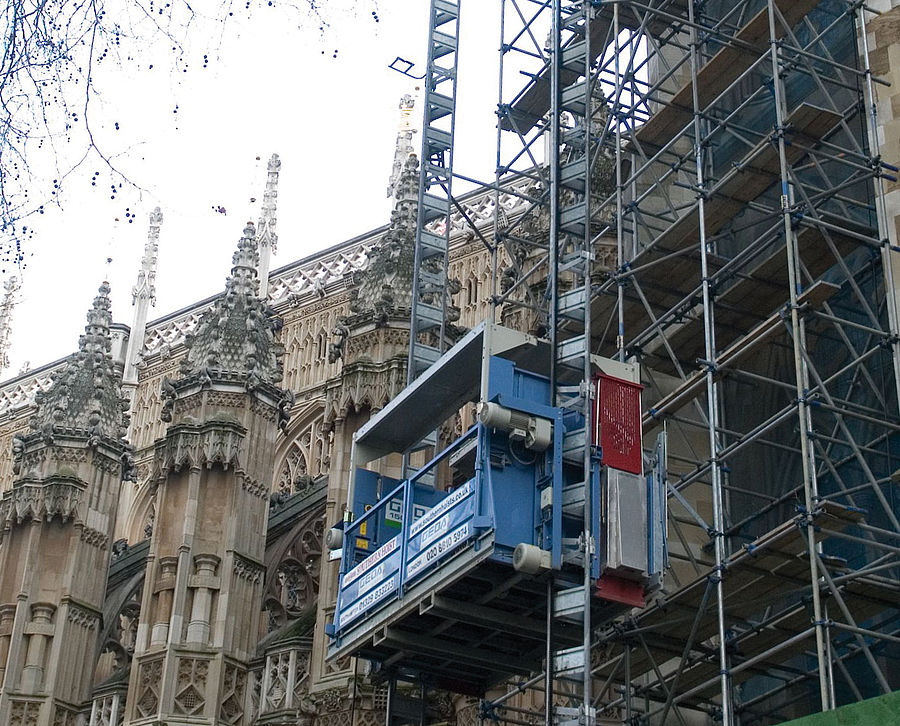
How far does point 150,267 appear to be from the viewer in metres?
51.6

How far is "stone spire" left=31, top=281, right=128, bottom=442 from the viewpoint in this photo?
3209 centimetres

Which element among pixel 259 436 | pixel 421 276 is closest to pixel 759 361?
pixel 421 276

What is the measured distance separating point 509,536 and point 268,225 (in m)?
31.6

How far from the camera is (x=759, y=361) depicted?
77.9ft

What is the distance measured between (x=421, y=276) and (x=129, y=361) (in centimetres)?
2235

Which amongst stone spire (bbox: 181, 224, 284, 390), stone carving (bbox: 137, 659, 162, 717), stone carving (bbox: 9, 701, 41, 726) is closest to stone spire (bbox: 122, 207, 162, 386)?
stone spire (bbox: 181, 224, 284, 390)

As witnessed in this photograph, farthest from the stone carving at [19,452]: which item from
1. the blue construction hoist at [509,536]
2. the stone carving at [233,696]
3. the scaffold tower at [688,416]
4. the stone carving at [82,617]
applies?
the blue construction hoist at [509,536]

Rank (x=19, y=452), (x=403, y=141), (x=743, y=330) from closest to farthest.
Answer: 1. (x=743, y=330)
2. (x=19, y=452)
3. (x=403, y=141)

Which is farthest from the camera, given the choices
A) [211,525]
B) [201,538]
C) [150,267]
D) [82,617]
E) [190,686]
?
[150,267]

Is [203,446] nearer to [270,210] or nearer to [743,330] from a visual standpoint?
[743,330]

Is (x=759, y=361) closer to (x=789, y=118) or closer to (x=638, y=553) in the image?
(x=789, y=118)

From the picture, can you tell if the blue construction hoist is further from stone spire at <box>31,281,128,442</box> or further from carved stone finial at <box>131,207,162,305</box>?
carved stone finial at <box>131,207,162,305</box>

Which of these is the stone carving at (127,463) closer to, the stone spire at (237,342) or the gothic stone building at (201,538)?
the gothic stone building at (201,538)

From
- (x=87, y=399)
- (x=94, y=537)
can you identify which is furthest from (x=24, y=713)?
(x=87, y=399)
